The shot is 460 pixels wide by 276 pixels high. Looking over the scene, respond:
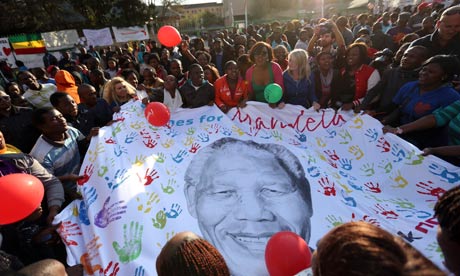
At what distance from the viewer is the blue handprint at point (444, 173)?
249 cm

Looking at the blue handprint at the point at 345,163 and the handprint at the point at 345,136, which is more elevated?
the handprint at the point at 345,136

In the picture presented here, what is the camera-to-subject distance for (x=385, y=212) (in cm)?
243

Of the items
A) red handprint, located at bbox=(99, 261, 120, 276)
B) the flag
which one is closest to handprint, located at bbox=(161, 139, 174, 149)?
red handprint, located at bbox=(99, 261, 120, 276)

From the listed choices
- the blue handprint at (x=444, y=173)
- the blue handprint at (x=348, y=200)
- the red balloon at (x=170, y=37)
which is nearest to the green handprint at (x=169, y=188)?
the blue handprint at (x=348, y=200)

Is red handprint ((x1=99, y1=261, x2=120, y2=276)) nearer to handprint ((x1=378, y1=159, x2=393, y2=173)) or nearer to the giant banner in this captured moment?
the giant banner

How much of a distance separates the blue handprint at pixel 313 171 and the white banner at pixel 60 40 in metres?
14.9

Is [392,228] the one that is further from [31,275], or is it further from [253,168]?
[31,275]

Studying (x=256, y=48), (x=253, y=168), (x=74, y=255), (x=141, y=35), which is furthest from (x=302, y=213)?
(x=141, y=35)

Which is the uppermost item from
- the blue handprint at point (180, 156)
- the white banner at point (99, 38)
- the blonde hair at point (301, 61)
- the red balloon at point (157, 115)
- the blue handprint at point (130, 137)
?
the white banner at point (99, 38)

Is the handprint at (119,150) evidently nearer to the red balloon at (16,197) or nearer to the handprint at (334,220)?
the red balloon at (16,197)

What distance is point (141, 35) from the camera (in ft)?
55.0

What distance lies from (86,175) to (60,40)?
14.3 metres

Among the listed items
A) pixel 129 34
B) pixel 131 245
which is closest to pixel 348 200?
pixel 131 245

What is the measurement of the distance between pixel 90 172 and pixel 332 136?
282cm
